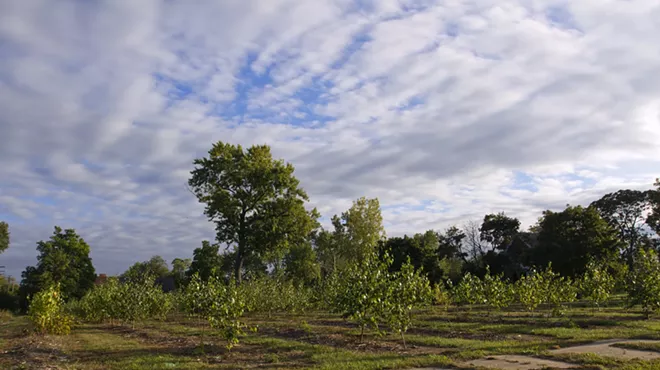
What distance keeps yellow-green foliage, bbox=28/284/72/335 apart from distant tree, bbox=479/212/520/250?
5150 cm

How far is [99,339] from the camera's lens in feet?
57.0

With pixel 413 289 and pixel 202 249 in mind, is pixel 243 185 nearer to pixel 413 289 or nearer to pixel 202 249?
pixel 202 249

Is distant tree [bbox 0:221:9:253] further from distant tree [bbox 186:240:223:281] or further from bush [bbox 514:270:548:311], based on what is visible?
bush [bbox 514:270:548:311]

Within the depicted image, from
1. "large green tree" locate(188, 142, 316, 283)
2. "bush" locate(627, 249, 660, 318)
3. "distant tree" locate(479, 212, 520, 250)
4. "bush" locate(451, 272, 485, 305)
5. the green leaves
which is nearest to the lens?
"bush" locate(627, 249, 660, 318)

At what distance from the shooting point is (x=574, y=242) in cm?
4109

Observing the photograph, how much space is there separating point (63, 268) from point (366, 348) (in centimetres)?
4042

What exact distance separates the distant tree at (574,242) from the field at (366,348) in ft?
75.1

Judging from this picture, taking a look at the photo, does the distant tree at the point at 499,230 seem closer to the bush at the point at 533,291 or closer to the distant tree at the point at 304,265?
the distant tree at the point at 304,265

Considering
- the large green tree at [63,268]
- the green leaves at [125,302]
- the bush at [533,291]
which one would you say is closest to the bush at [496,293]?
the bush at [533,291]

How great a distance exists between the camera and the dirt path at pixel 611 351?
32.4 feet

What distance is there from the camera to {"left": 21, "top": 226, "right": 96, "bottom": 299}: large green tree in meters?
42.5

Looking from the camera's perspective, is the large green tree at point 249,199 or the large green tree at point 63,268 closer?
the large green tree at point 249,199

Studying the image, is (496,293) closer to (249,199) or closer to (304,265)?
(249,199)

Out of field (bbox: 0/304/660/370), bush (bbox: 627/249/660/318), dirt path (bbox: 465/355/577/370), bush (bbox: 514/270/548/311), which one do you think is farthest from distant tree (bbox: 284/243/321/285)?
dirt path (bbox: 465/355/577/370)
